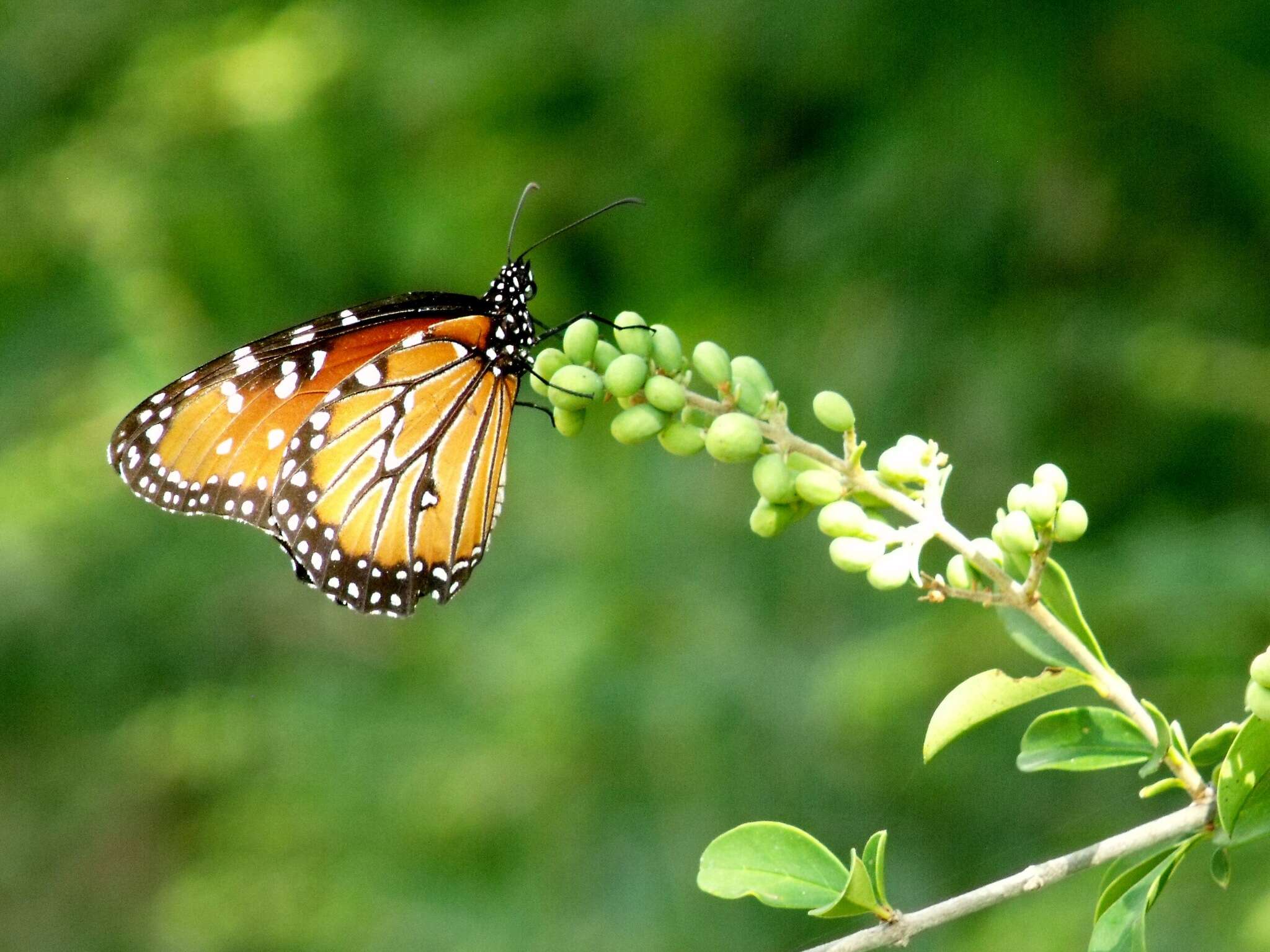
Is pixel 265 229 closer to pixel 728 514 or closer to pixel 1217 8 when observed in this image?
pixel 728 514

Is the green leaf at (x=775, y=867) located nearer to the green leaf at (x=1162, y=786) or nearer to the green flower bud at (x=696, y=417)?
the green leaf at (x=1162, y=786)

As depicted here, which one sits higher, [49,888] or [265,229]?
[265,229]

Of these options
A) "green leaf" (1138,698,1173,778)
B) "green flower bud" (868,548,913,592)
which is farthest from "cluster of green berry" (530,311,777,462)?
"green leaf" (1138,698,1173,778)

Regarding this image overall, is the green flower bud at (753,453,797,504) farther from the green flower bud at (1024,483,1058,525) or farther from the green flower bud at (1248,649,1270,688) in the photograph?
the green flower bud at (1248,649,1270,688)

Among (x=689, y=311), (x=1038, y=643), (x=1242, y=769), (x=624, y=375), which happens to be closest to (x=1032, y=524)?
(x=1038, y=643)

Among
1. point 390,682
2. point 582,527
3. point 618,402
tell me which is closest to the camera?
point 618,402

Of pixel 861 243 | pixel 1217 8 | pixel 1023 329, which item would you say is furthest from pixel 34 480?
pixel 1217 8

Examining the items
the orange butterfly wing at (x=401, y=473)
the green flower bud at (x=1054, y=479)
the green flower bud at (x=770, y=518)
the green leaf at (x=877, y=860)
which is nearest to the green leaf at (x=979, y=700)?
the green leaf at (x=877, y=860)
